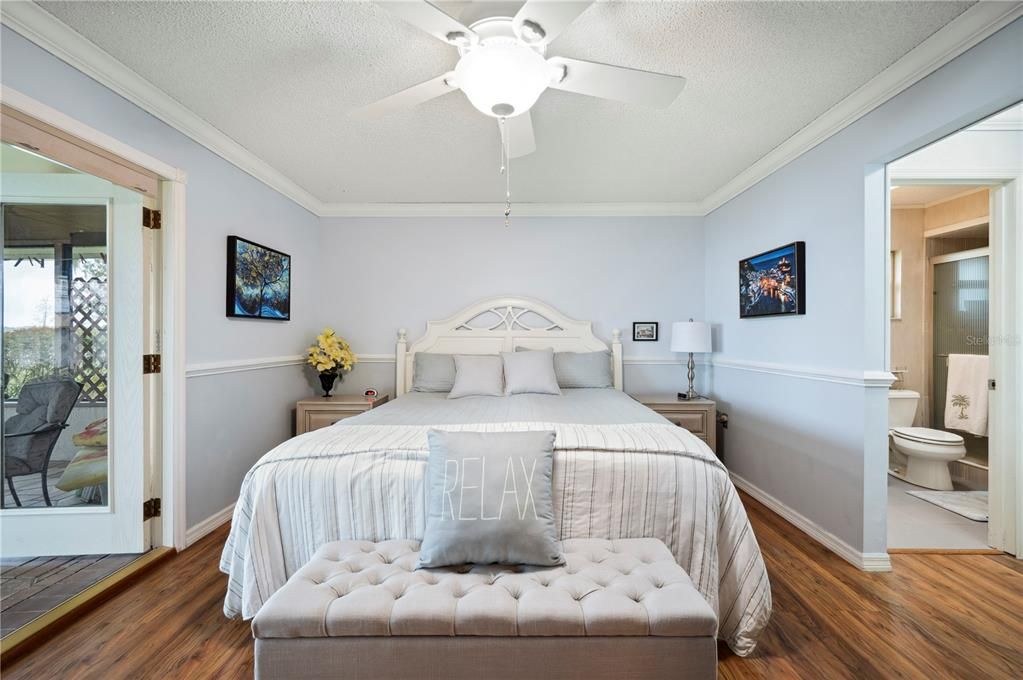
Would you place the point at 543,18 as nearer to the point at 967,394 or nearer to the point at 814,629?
the point at 814,629

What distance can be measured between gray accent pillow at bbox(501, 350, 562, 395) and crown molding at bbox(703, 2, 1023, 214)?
2.13 meters

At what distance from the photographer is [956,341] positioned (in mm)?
3678

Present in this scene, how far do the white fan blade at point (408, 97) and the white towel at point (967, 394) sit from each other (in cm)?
439

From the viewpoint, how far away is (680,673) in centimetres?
126

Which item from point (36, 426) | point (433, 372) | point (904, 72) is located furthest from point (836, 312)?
point (36, 426)

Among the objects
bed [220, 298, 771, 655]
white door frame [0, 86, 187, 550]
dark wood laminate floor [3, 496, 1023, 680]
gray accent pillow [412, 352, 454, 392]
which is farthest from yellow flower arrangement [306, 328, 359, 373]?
bed [220, 298, 771, 655]

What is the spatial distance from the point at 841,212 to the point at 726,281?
1.33 meters

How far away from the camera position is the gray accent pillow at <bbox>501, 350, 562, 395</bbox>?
343 cm

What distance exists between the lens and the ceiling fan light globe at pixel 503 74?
1.46 metres

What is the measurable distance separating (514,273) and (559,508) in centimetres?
276

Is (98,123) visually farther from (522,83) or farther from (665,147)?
(665,147)

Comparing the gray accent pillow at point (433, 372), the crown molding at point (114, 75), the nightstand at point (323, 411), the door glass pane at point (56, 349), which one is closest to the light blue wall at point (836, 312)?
the gray accent pillow at point (433, 372)

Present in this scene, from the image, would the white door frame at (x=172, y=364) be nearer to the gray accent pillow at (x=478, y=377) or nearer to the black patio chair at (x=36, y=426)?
the black patio chair at (x=36, y=426)

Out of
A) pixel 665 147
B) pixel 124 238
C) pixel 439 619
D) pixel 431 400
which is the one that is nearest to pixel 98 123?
pixel 124 238
